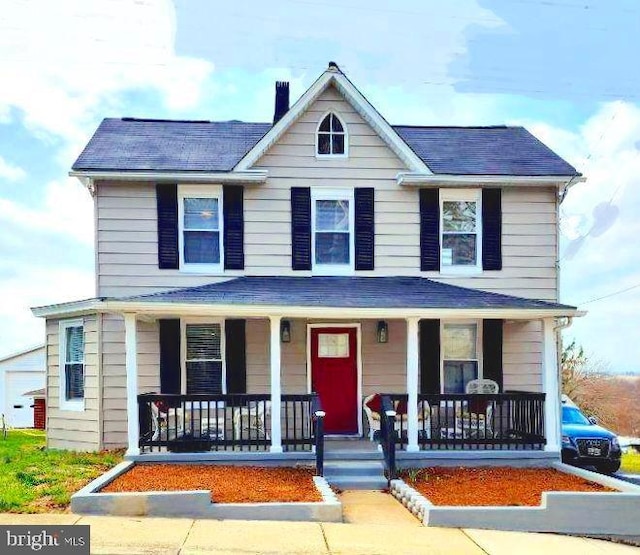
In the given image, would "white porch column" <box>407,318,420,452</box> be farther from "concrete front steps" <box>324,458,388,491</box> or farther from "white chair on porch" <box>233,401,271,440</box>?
"white chair on porch" <box>233,401,271,440</box>

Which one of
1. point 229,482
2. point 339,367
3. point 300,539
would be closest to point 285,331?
point 339,367

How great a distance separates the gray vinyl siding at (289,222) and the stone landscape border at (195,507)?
519 cm

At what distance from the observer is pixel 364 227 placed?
493 inches

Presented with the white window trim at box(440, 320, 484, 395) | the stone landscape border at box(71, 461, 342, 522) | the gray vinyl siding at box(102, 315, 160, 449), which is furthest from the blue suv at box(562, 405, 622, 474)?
the gray vinyl siding at box(102, 315, 160, 449)

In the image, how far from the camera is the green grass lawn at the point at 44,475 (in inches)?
299

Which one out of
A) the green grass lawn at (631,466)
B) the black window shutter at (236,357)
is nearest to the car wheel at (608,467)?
the green grass lawn at (631,466)

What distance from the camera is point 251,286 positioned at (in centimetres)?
1166

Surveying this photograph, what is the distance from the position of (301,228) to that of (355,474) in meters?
4.65

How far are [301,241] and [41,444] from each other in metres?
7.34

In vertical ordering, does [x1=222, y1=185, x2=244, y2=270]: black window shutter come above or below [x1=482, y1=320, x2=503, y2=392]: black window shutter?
above

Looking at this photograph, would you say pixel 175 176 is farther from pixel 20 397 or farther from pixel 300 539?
pixel 20 397

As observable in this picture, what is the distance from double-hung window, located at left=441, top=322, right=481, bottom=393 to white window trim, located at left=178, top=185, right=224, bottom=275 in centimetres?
444

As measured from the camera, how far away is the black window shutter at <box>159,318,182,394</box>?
39.2 feet

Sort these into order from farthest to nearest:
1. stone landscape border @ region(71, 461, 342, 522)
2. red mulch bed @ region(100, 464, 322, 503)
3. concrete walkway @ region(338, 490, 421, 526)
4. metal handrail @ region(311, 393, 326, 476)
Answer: metal handrail @ region(311, 393, 326, 476)
red mulch bed @ region(100, 464, 322, 503)
concrete walkway @ region(338, 490, 421, 526)
stone landscape border @ region(71, 461, 342, 522)
